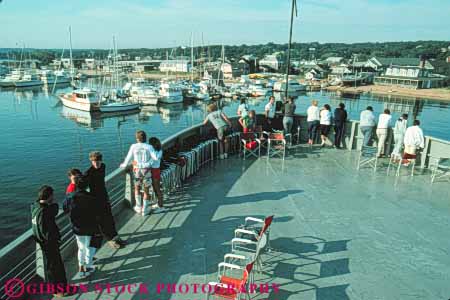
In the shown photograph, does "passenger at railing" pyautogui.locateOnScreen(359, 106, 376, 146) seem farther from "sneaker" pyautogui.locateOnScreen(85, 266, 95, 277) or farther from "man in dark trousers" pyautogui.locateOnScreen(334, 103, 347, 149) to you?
"sneaker" pyautogui.locateOnScreen(85, 266, 95, 277)

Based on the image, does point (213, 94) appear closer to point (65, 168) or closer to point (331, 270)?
point (65, 168)

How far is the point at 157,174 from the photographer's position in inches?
263

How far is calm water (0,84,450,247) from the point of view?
22.4m

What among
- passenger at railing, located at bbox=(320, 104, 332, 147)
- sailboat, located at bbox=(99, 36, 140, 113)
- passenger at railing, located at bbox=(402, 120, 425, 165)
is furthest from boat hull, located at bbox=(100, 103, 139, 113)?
passenger at railing, located at bbox=(402, 120, 425, 165)

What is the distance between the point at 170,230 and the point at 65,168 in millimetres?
23444

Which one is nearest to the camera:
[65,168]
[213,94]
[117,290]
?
[117,290]

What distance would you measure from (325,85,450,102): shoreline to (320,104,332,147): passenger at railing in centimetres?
8577

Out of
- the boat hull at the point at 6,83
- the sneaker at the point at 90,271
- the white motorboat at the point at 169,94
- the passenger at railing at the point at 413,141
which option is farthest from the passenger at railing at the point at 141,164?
the boat hull at the point at 6,83

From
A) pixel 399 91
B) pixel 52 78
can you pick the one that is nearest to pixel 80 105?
pixel 52 78

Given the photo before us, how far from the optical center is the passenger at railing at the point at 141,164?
6.33 m

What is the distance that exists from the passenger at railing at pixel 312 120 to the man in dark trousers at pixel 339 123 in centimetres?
60

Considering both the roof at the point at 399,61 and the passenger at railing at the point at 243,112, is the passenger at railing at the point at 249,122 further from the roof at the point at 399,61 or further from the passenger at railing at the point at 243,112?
the roof at the point at 399,61

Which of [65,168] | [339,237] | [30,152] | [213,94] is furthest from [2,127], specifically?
[339,237]

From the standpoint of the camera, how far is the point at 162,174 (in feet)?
24.4
